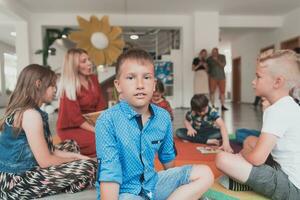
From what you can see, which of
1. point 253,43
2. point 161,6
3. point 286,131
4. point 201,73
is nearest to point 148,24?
point 161,6

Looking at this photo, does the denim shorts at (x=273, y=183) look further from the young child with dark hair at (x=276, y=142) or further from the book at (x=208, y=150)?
the book at (x=208, y=150)

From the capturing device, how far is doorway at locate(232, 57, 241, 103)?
1170 centimetres

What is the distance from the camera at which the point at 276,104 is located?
1.39 metres

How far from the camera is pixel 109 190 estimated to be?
100cm

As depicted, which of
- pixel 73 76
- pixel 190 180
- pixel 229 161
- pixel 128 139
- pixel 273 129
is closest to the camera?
pixel 128 139

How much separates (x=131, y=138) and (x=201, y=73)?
6407 millimetres

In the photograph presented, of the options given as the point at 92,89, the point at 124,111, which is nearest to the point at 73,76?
the point at 92,89

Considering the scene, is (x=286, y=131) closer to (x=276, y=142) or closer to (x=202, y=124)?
(x=276, y=142)

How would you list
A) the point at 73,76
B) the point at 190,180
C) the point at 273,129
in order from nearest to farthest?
the point at 190,180 → the point at 273,129 → the point at 73,76

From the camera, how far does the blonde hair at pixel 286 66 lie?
1439 millimetres

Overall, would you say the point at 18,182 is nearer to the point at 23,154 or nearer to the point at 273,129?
the point at 23,154

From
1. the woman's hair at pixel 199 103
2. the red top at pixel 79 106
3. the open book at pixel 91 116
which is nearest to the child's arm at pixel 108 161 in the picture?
the open book at pixel 91 116

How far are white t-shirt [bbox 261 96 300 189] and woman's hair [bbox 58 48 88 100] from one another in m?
1.44

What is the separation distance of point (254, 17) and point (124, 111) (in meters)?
7.70
